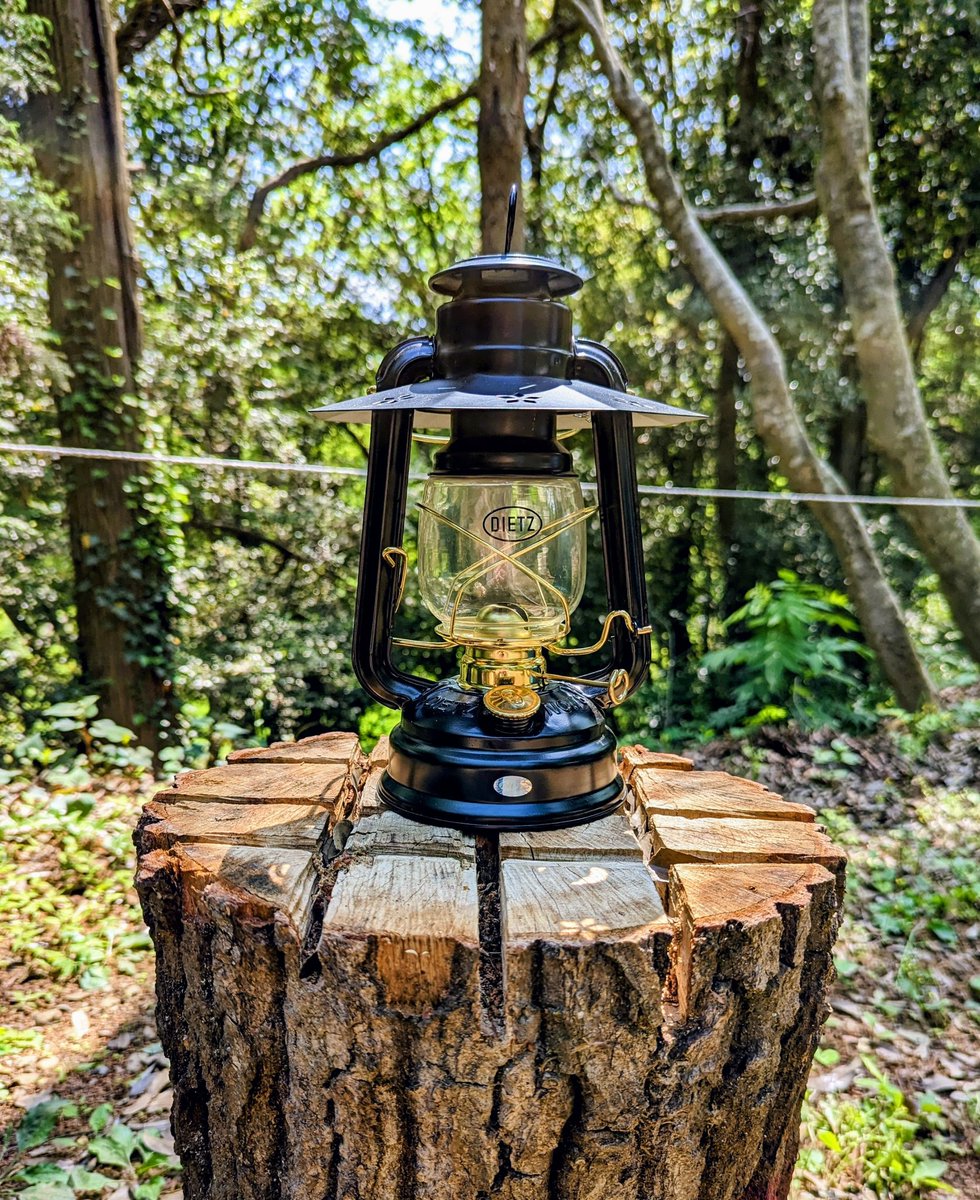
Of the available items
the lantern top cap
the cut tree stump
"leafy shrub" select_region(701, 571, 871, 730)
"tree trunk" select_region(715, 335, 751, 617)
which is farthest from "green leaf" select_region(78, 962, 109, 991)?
"tree trunk" select_region(715, 335, 751, 617)

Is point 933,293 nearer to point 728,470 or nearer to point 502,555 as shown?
point 728,470

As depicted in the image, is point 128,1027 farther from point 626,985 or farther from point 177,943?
point 626,985

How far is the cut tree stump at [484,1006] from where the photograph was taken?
1117 millimetres

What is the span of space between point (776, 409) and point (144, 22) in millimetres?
4673

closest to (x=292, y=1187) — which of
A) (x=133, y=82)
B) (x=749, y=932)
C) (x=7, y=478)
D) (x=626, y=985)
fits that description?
(x=626, y=985)

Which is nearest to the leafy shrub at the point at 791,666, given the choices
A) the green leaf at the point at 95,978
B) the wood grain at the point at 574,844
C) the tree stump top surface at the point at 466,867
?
the tree stump top surface at the point at 466,867

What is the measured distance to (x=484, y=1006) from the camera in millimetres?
1137

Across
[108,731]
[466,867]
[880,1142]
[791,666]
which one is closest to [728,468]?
[791,666]

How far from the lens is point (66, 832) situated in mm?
3127

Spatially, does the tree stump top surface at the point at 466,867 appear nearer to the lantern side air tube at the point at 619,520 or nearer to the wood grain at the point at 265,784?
the wood grain at the point at 265,784

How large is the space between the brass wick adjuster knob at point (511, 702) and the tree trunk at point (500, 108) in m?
3.75

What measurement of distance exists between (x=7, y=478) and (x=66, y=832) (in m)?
2.09

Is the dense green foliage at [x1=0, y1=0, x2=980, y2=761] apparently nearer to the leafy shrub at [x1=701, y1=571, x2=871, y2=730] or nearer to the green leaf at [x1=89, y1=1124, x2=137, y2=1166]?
the leafy shrub at [x1=701, y1=571, x2=871, y2=730]

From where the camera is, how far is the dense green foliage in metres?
5.07
